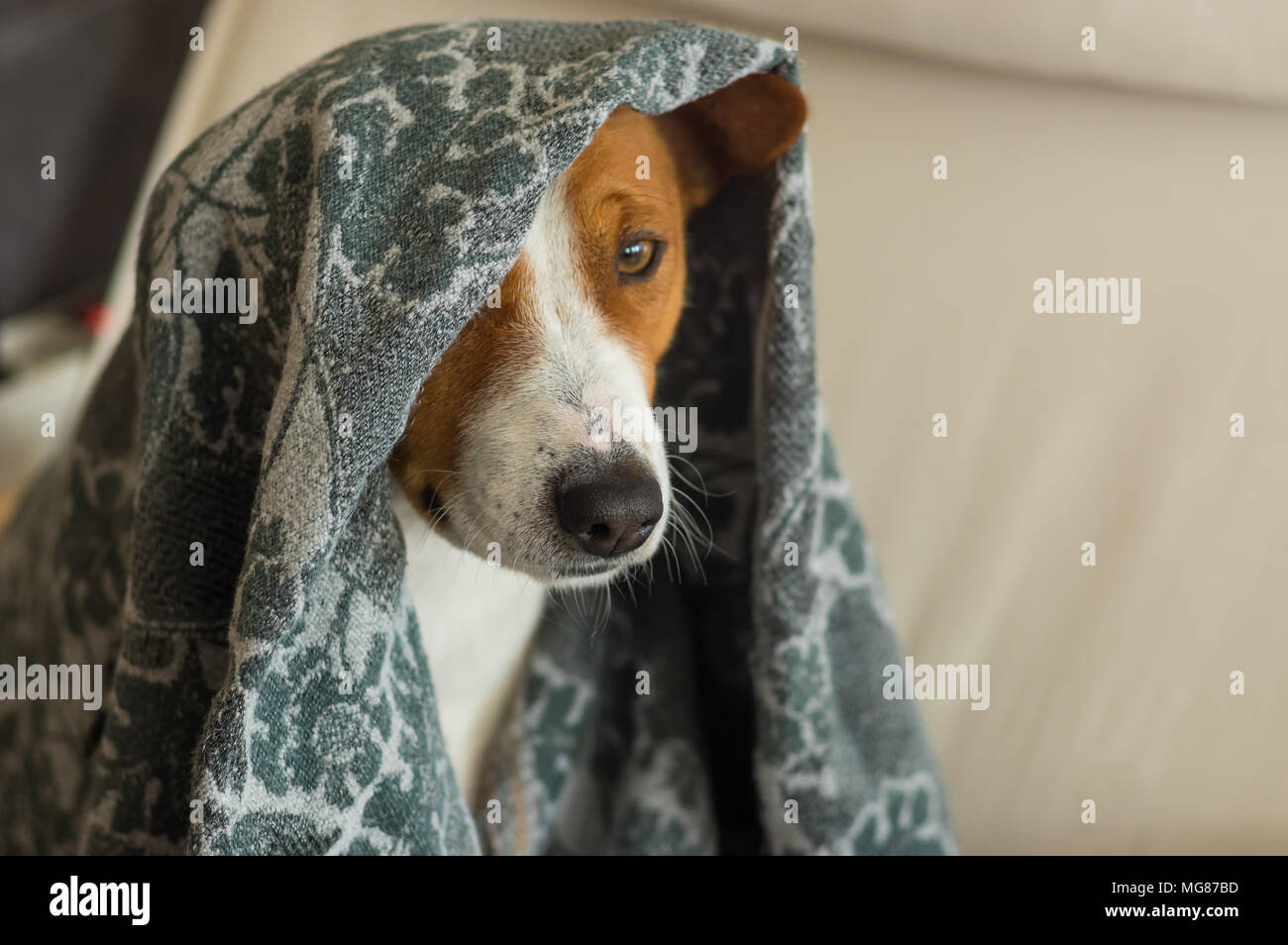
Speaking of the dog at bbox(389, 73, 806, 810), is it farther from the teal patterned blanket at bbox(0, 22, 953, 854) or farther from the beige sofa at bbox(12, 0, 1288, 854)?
the beige sofa at bbox(12, 0, 1288, 854)

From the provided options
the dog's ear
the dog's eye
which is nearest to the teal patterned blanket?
the dog's ear

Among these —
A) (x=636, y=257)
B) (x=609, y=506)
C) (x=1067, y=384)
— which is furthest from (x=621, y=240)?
(x=1067, y=384)

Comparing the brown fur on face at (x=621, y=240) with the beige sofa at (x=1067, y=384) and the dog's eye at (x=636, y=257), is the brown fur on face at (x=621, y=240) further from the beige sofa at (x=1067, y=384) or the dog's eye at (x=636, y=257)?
the beige sofa at (x=1067, y=384)

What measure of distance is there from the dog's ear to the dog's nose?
37 cm

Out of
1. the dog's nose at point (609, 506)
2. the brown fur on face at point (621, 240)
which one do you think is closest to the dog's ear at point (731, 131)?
the brown fur on face at point (621, 240)

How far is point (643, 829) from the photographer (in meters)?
1.17

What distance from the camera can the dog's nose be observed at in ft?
2.60

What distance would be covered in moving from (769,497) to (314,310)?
0.51 meters

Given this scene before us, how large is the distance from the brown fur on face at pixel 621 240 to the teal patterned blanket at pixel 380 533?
0.14ft

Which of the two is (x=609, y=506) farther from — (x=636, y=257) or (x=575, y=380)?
(x=636, y=257)

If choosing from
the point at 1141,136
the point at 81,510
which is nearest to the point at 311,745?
the point at 81,510

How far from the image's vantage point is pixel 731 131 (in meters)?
0.97

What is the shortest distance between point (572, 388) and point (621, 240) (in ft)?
0.58
